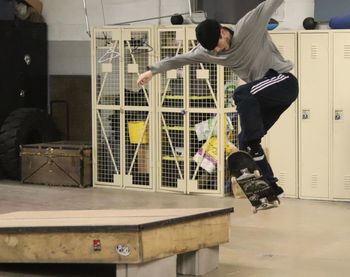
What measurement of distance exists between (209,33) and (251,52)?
1.39ft

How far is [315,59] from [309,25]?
0.55 metres

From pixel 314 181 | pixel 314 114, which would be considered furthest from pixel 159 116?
pixel 314 181

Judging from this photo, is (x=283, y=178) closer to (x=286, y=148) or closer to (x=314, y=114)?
(x=286, y=148)

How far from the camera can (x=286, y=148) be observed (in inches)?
420

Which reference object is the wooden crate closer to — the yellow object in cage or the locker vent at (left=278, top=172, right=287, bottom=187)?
the yellow object in cage

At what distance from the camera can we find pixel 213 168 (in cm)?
1075

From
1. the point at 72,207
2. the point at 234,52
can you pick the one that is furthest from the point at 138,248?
the point at 72,207

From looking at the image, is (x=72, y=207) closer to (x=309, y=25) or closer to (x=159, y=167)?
(x=159, y=167)

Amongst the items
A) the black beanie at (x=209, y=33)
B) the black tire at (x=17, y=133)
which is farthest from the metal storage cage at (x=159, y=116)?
the black beanie at (x=209, y=33)

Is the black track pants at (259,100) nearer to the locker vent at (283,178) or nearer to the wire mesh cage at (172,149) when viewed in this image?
the locker vent at (283,178)

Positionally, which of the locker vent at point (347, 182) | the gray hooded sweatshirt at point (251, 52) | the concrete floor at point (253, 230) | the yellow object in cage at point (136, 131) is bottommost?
the concrete floor at point (253, 230)

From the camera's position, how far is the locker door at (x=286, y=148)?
10.6m

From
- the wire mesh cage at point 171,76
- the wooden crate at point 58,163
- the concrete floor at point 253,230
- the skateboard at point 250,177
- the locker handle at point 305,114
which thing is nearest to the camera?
the skateboard at point 250,177

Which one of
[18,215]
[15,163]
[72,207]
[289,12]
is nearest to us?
[18,215]
